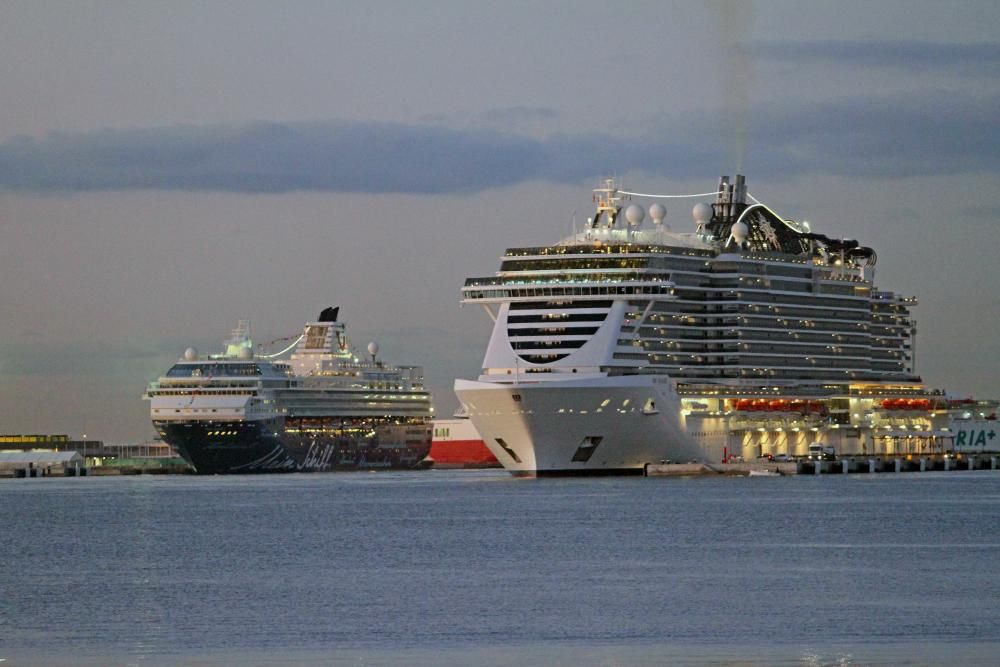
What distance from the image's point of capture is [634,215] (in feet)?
348

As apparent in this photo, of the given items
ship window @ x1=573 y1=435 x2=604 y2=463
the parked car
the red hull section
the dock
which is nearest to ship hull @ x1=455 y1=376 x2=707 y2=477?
ship window @ x1=573 y1=435 x2=604 y2=463

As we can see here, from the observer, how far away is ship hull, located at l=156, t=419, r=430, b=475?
141m

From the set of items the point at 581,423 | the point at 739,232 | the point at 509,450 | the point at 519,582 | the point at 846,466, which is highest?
the point at 739,232

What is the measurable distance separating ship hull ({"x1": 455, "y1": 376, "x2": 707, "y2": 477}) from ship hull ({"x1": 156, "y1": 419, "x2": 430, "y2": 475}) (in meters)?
45.3

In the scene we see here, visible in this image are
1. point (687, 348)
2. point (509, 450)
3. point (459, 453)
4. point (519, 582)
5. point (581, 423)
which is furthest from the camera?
point (459, 453)

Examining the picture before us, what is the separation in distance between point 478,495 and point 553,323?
414 inches

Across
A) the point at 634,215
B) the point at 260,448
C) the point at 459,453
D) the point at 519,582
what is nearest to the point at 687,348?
the point at 634,215

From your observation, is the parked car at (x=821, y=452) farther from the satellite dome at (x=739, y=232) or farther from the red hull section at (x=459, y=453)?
the red hull section at (x=459, y=453)

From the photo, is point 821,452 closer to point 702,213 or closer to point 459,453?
point 702,213

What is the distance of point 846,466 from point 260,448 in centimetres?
4834

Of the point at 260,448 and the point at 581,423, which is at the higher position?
the point at 581,423

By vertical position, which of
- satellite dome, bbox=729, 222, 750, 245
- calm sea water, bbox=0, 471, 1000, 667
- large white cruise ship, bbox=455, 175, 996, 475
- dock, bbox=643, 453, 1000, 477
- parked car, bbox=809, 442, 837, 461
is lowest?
calm sea water, bbox=0, 471, 1000, 667

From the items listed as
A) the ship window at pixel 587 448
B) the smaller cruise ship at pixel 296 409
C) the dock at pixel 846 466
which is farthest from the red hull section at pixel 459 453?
the ship window at pixel 587 448

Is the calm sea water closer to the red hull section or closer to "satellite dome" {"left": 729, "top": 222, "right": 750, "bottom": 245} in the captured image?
"satellite dome" {"left": 729, "top": 222, "right": 750, "bottom": 245}
